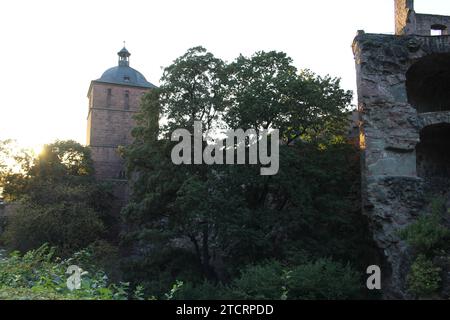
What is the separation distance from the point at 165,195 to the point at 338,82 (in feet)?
29.8

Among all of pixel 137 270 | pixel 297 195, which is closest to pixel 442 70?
pixel 297 195

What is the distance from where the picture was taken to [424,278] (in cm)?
1228

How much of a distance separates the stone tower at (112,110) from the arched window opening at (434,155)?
2996 centimetres

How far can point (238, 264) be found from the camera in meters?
16.6

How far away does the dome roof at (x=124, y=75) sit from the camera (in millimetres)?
45469

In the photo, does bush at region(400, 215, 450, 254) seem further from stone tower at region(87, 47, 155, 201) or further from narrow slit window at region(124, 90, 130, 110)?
narrow slit window at region(124, 90, 130, 110)

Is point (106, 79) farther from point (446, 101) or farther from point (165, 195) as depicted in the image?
point (446, 101)

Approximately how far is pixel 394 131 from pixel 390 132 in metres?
0.15

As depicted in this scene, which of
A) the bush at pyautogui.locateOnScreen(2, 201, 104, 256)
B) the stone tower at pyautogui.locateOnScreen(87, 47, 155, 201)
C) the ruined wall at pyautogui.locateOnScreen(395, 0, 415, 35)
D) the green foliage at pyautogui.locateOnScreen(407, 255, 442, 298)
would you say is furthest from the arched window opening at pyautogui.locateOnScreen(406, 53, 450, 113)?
the stone tower at pyautogui.locateOnScreen(87, 47, 155, 201)

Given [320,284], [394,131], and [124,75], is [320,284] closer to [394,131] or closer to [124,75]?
[394,131]

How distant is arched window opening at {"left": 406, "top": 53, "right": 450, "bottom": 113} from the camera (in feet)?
57.6

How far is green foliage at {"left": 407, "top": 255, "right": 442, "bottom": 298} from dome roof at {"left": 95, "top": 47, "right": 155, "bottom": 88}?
37.7m

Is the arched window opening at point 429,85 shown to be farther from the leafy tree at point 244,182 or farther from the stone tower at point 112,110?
the stone tower at point 112,110

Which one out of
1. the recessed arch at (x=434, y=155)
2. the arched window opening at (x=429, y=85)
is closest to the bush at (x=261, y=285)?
the recessed arch at (x=434, y=155)
